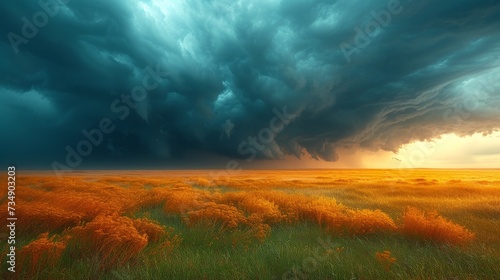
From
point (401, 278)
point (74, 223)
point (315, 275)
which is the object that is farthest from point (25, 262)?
point (401, 278)

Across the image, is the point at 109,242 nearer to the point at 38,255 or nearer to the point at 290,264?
the point at 38,255

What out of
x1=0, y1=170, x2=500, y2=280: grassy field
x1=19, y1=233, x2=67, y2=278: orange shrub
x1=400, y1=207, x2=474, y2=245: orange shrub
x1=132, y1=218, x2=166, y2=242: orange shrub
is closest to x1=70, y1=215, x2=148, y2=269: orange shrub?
x1=0, y1=170, x2=500, y2=280: grassy field

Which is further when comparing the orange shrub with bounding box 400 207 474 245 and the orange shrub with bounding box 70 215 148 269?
the orange shrub with bounding box 400 207 474 245

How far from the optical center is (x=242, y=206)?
38.4 ft

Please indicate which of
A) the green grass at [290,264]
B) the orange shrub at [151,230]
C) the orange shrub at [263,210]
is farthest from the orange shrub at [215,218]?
the orange shrub at [151,230]

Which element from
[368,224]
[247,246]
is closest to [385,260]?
[368,224]

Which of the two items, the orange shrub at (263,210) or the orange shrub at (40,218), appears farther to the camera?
the orange shrub at (263,210)

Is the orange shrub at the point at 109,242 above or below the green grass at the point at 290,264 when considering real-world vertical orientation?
above

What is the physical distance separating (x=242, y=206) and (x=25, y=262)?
7900 millimetres

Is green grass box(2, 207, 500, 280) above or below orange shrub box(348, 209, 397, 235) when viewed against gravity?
below

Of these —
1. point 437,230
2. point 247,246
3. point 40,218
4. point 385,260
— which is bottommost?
point 247,246

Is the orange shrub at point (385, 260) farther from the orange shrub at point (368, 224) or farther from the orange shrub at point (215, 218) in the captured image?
the orange shrub at point (215, 218)

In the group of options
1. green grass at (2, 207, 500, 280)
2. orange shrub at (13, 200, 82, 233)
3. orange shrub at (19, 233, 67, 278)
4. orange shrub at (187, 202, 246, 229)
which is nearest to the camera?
orange shrub at (19, 233, 67, 278)

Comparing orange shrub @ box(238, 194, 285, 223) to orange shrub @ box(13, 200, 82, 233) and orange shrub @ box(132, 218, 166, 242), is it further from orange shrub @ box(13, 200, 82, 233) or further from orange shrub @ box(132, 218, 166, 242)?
orange shrub @ box(13, 200, 82, 233)
